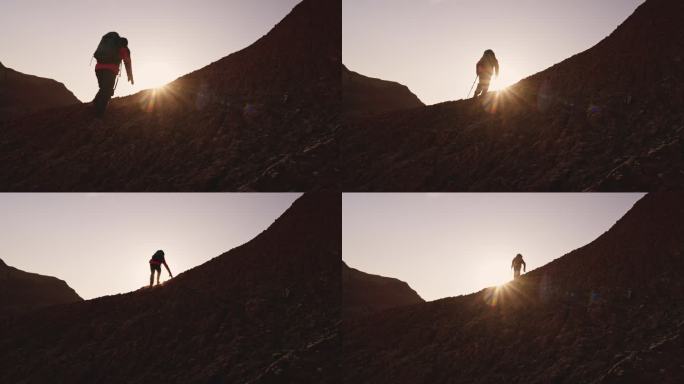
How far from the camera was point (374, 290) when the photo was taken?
49.6 metres

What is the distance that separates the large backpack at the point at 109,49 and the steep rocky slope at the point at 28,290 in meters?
32.1

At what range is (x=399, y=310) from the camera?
1510 cm

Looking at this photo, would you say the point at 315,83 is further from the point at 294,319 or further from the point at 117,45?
the point at 294,319

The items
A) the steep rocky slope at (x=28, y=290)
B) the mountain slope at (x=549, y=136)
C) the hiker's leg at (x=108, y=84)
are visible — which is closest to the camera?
the hiker's leg at (x=108, y=84)

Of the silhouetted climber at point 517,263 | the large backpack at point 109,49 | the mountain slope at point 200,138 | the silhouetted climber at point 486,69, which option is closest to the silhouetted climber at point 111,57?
the large backpack at point 109,49

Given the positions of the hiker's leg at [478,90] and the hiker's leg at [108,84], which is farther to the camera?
the hiker's leg at [478,90]

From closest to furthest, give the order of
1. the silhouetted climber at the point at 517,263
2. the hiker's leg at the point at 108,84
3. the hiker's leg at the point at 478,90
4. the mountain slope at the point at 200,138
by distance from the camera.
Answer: the mountain slope at the point at 200,138 < the hiker's leg at the point at 108,84 < the hiker's leg at the point at 478,90 < the silhouetted climber at the point at 517,263

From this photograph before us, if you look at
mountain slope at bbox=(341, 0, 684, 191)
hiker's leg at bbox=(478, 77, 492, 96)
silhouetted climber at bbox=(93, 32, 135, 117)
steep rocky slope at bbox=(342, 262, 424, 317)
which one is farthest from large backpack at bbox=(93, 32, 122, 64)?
steep rocky slope at bbox=(342, 262, 424, 317)

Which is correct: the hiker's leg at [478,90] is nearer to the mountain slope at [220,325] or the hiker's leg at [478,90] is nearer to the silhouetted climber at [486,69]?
the silhouetted climber at [486,69]

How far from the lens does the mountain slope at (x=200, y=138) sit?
30.0ft

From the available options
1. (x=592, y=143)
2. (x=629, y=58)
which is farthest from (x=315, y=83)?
(x=629, y=58)

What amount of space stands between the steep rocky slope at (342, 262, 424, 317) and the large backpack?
31.4 metres

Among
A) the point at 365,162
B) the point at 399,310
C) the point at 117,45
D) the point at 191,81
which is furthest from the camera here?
the point at 399,310

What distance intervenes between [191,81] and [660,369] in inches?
472
